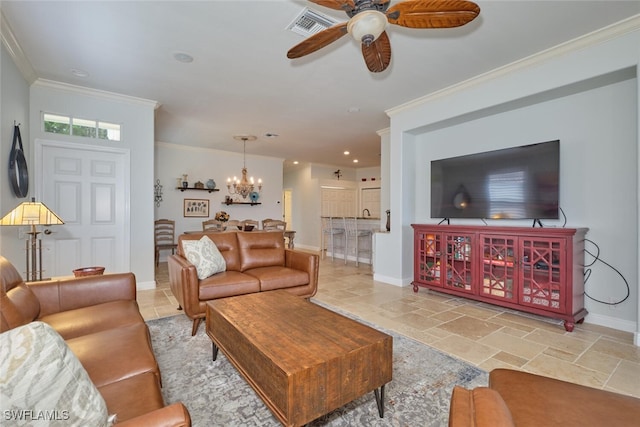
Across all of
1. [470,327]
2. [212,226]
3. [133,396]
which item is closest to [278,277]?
[470,327]

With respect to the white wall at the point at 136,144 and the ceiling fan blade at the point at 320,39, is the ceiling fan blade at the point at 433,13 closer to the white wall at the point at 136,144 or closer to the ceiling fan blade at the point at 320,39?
the ceiling fan blade at the point at 320,39

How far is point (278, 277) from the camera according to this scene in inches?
127

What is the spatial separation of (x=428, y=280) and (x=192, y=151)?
19.8 ft

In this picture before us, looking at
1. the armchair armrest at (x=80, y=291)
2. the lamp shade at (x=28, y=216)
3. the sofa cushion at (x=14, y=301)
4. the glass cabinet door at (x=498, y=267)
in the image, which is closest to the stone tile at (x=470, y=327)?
the glass cabinet door at (x=498, y=267)

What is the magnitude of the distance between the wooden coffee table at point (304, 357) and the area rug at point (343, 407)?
184 millimetres

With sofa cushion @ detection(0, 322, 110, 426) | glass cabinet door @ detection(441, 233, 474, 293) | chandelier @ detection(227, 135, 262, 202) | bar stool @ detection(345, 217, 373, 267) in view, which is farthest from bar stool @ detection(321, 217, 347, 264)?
sofa cushion @ detection(0, 322, 110, 426)

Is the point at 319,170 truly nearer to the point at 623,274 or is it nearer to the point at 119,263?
the point at 119,263

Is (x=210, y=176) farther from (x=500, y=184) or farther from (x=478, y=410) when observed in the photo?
(x=478, y=410)

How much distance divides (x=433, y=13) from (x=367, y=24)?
42cm

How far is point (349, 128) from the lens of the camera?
5559 mm

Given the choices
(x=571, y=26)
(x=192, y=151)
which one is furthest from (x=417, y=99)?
(x=192, y=151)

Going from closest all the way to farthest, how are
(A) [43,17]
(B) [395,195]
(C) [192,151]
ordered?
1. (A) [43,17]
2. (B) [395,195]
3. (C) [192,151]

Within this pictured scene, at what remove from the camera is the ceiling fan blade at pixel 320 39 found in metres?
2.03

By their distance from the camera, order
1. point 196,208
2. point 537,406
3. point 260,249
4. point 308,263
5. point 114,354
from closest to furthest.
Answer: point 537,406
point 114,354
point 308,263
point 260,249
point 196,208
